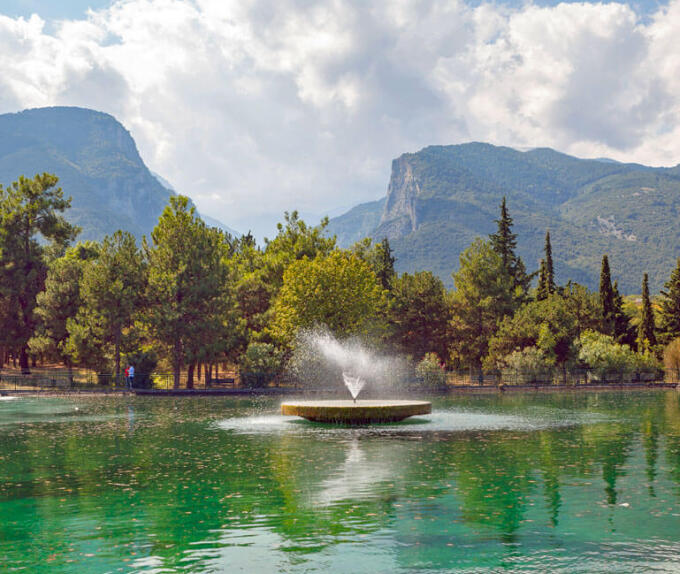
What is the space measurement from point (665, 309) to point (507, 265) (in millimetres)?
19777

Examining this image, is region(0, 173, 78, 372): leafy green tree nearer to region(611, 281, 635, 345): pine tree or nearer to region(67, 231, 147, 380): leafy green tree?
region(67, 231, 147, 380): leafy green tree

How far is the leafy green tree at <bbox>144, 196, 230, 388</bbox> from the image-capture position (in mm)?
69500

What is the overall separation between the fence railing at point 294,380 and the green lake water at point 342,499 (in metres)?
34.9

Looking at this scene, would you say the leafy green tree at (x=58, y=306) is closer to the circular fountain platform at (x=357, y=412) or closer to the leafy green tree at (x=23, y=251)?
the leafy green tree at (x=23, y=251)

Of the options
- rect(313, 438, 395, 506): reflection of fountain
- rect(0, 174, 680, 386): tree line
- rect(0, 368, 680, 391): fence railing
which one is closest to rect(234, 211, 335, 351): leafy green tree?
rect(0, 174, 680, 386): tree line

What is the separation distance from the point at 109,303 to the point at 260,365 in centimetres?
1495

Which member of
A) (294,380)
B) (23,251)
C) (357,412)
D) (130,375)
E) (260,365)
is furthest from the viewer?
(23,251)

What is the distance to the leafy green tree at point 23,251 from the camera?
253 ft

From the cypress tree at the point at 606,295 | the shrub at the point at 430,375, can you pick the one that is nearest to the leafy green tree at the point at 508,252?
the cypress tree at the point at 606,295

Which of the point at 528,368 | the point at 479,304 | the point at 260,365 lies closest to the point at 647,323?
the point at 479,304

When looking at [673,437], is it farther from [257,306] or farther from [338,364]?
Answer: [257,306]

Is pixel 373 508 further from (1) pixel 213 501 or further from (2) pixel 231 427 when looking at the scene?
(2) pixel 231 427

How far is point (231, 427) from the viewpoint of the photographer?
112 ft

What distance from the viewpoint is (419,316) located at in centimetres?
8950
